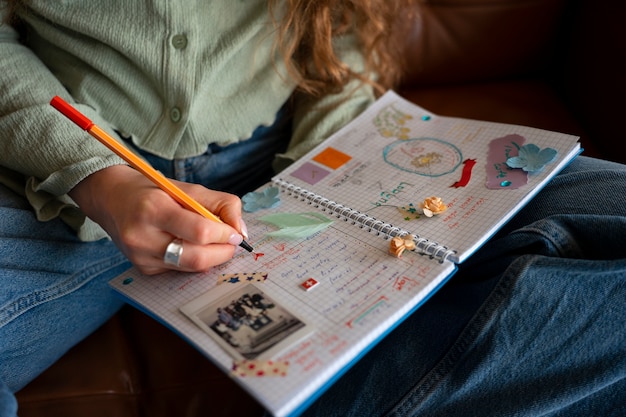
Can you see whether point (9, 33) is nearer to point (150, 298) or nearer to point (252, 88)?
point (252, 88)

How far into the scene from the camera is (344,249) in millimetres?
597

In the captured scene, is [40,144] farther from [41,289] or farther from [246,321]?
[246,321]

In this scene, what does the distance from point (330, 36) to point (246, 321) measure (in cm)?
46

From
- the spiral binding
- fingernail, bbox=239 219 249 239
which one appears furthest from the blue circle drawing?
fingernail, bbox=239 219 249 239

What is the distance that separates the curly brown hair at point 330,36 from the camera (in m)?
0.80

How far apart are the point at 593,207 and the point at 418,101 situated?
0.56 m

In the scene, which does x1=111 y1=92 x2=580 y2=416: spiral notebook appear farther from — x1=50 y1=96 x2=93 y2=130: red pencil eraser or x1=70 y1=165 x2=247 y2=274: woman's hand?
x1=50 y1=96 x2=93 y2=130: red pencil eraser

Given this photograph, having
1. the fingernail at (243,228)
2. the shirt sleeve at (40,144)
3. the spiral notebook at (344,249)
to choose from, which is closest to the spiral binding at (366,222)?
the spiral notebook at (344,249)

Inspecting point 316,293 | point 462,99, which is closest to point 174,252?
point 316,293

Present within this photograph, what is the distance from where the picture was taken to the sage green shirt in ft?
2.24

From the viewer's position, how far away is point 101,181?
635 mm

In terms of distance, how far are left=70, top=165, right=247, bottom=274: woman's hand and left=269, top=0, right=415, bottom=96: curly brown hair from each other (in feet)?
0.99

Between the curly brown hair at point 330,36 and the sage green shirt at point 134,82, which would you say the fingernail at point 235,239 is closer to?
the sage green shirt at point 134,82

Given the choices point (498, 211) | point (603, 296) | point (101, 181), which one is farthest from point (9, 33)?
point (603, 296)
